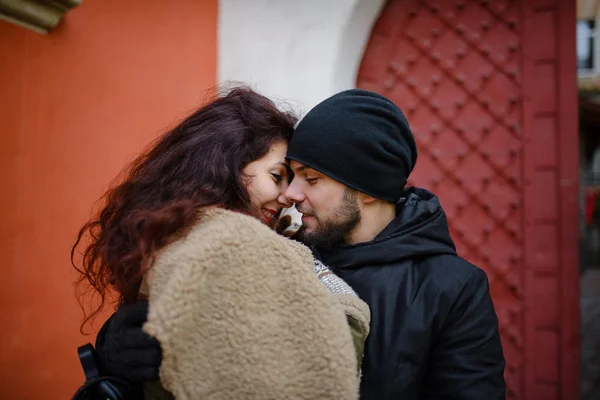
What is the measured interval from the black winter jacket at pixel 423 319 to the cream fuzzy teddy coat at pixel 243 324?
0.37 metres

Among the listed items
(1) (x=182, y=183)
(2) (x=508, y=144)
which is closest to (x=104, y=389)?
(1) (x=182, y=183)

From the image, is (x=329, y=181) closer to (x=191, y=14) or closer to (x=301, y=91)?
(x=301, y=91)

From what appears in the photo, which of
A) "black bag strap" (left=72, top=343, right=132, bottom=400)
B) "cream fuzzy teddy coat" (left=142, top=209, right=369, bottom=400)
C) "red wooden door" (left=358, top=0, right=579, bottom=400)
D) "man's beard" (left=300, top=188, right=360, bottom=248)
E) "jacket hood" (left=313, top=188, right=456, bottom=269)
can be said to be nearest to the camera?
"cream fuzzy teddy coat" (left=142, top=209, right=369, bottom=400)

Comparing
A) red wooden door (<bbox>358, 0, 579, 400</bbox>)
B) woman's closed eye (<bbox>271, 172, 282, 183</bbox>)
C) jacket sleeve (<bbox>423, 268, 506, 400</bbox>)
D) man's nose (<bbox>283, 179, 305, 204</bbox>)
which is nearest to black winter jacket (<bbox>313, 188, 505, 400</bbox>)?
jacket sleeve (<bbox>423, 268, 506, 400</bbox>)

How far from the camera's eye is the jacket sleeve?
4.45 feet

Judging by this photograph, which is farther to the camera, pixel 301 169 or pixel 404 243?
pixel 301 169

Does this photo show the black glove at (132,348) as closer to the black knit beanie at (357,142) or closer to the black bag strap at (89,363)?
the black bag strap at (89,363)

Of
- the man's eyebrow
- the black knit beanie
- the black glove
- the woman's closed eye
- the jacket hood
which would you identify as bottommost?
the black glove

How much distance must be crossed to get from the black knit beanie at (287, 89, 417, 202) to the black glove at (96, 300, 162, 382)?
784 millimetres

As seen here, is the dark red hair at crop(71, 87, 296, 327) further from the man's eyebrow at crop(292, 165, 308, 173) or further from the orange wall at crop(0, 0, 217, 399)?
the orange wall at crop(0, 0, 217, 399)

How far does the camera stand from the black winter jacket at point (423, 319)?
136 centimetres

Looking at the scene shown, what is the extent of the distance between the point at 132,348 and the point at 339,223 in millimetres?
852

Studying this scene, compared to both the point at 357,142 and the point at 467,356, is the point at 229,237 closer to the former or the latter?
the point at 357,142

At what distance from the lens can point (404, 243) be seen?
5.00 ft
